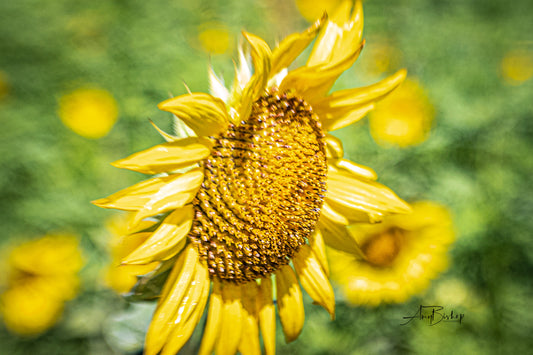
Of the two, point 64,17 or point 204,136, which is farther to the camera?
point 64,17

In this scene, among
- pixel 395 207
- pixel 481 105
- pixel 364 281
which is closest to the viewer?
pixel 395 207

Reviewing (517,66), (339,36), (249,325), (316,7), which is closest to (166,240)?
(249,325)

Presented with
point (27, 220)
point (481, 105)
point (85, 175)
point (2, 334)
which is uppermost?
point (481, 105)

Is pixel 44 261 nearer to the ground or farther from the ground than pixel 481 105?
nearer to the ground

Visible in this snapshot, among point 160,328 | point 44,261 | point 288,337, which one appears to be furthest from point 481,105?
point 44,261

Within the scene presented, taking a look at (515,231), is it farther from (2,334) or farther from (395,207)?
(2,334)

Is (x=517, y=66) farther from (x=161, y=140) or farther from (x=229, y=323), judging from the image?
(x=229, y=323)

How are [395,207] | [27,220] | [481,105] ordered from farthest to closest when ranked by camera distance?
[481,105]
[27,220]
[395,207]
